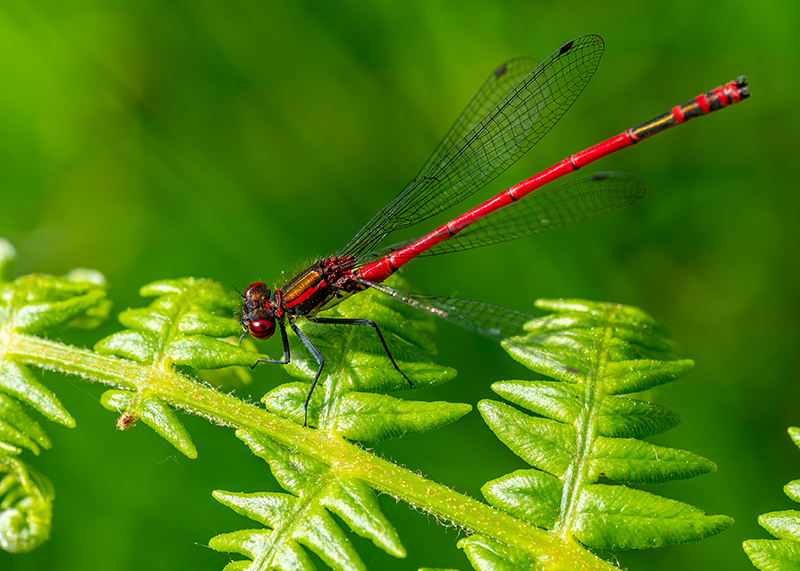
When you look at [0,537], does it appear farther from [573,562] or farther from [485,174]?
[485,174]

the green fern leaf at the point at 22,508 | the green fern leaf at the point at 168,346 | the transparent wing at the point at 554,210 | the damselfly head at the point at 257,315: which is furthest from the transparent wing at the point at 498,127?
the green fern leaf at the point at 22,508

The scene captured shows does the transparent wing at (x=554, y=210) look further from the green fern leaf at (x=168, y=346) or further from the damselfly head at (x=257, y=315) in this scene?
the green fern leaf at (x=168, y=346)

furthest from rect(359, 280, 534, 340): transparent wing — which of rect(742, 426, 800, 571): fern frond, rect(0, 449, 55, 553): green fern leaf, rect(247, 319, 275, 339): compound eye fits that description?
rect(0, 449, 55, 553): green fern leaf

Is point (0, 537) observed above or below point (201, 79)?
below

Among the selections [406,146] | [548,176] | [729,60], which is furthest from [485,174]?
[729,60]

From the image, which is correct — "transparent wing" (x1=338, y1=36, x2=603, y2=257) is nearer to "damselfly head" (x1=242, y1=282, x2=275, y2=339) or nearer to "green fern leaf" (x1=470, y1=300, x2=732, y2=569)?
"damselfly head" (x1=242, y1=282, x2=275, y2=339)
